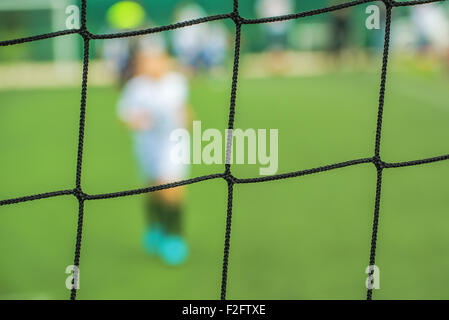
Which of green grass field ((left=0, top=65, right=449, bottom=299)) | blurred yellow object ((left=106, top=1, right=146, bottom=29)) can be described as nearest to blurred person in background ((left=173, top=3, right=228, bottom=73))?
green grass field ((left=0, top=65, right=449, bottom=299))

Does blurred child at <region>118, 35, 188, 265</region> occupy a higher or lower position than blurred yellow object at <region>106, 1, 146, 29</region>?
lower

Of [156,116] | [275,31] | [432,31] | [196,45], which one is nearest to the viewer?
[156,116]

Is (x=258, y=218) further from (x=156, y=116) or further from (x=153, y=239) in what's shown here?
(x=156, y=116)

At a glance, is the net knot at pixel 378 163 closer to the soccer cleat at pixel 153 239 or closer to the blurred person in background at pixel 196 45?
the soccer cleat at pixel 153 239

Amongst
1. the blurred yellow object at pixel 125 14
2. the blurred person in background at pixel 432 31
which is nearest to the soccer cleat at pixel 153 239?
the blurred yellow object at pixel 125 14

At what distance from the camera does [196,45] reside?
1078 cm

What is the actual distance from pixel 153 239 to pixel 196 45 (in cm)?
770

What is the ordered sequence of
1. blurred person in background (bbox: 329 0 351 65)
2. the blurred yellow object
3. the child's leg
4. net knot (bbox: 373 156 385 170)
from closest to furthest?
net knot (bbox: 373 156 385 170) → the child's leg → the blurred yellow object → blurred person in background (bbox: 329 0 351 65)

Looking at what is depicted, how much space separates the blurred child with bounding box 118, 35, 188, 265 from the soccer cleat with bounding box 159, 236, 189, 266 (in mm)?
52

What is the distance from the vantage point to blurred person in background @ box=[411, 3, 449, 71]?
30.6 ft

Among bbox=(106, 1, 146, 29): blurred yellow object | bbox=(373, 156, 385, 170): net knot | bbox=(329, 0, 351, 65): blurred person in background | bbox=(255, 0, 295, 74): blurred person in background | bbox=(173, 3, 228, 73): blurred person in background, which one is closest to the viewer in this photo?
bbox=(373, 156, 385, 170): net knot

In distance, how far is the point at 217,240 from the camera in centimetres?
367

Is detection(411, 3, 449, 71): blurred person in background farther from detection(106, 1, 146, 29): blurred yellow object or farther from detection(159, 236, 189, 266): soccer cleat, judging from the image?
detection(159, 236, 189, 266): soccer cleat

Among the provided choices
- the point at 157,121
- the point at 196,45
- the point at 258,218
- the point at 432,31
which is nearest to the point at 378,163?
the point at 157,121
